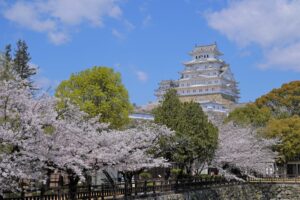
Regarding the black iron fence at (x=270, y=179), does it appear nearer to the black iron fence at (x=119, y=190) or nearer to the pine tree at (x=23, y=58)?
the black iron fence at (x=119, y=190)

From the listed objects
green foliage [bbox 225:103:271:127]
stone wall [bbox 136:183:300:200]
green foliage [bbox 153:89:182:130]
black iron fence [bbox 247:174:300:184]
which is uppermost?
green foliage [bbox 225:103:271:127]

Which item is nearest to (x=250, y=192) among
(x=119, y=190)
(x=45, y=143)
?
(x=119, y=190)

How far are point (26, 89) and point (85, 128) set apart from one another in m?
5.49

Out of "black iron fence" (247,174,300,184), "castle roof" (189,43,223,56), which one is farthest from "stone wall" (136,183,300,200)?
"castle roof" (189,43,223,56)

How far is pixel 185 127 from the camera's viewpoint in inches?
1128

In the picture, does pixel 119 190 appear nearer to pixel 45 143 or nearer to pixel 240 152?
pixel 45 143

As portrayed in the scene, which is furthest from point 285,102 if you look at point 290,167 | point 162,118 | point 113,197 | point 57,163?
point 57,163

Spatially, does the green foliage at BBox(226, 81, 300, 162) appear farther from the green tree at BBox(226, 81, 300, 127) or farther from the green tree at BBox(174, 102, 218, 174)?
the green tree at BBox(174, 102, 218, 174)

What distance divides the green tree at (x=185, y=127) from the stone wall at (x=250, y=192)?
11.0 ft

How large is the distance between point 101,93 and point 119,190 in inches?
418

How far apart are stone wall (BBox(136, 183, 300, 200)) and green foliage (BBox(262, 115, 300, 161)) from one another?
13.6 ft

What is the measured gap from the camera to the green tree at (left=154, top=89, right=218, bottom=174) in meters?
27.8

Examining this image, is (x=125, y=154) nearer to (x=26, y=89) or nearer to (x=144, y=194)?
(x=144, y=194)

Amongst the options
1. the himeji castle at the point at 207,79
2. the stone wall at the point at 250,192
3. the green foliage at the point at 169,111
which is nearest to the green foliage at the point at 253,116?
the stone wall at the point at 250,192
